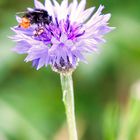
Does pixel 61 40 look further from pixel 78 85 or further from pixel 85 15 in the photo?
pixel 78 85

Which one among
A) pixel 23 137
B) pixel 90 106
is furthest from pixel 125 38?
pixel 23 137

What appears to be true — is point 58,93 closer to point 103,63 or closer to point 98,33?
point 103,63

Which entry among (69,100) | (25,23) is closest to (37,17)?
(25,23)

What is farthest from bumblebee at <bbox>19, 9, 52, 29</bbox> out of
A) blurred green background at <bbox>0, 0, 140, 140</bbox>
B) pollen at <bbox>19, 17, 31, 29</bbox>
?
blurred green background at <bbox>0, 0, 140, 140</bbox>

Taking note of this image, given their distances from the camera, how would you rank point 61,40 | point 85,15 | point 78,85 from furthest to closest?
point 78,85
point 85,15
point 61,40

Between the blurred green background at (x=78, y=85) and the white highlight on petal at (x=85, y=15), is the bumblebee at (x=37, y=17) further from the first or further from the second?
the blurred green background at (x=78, y=85)

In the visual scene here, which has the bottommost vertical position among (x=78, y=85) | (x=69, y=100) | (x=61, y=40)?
(x=78, y=85)

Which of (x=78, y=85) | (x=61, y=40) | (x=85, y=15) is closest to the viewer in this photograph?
(x=61, y=40)
